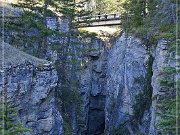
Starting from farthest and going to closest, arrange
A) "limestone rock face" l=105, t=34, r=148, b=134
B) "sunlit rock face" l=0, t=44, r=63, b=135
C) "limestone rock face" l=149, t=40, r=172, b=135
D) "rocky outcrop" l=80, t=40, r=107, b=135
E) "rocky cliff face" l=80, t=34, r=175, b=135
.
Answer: "rocky outcrop" l=80, t=40, r=107, b=135, "limestone rock face" l=105, t=34, r=148, b=134, "rocky cliff face" l=80, t=34, r=175, b=135, "limestone rock face" l=149, t=40, r=172, b=135, "sunlit rock face" l=0, t=44, r=63, b=135

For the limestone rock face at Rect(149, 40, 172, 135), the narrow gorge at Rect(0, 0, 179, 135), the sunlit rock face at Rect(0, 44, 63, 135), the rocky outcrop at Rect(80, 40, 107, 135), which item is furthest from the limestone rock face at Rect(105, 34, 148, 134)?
the sunlit rock face at Rect(0, 44, 63, 135)

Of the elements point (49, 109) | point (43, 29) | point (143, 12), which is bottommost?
Answer: point (49, 109)

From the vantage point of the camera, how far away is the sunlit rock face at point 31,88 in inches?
912

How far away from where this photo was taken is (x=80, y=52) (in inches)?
1561

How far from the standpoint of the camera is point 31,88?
24.2 meters

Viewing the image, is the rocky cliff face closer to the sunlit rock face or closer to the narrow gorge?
the narrow gorge

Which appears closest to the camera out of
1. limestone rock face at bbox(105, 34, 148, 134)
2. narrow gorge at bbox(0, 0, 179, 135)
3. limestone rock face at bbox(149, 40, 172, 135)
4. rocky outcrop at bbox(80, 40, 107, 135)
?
narrow gorge at bbox(0, 0, 179, 135)

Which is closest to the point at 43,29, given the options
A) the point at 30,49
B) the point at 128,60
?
the point at 30,49

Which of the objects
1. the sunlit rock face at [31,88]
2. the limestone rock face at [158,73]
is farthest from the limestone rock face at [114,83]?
the sunlit rock face at [31,88]

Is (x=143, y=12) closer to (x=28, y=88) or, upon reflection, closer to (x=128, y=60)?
(x=128, y=60)

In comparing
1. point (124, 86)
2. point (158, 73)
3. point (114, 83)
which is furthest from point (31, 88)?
point (114, 83)

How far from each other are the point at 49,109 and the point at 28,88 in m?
2.27

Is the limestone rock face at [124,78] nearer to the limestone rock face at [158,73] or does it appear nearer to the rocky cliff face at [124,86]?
the rocky cliff face at [124,86]

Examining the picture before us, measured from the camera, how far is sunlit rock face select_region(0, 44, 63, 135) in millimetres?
23172
